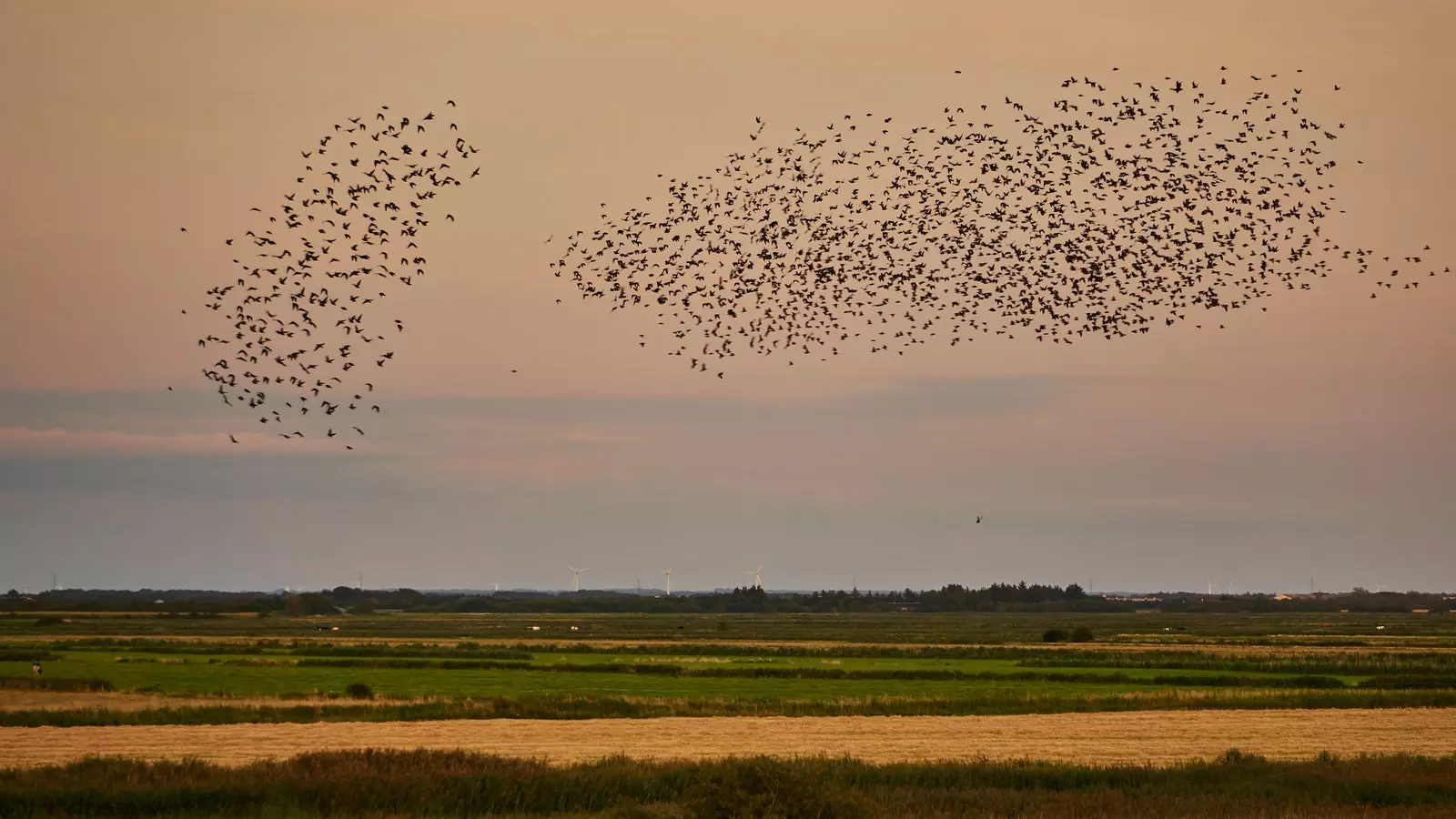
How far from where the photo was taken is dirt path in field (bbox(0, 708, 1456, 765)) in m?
37.6

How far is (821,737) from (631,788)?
48.1ft

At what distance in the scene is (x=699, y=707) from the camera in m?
52.6

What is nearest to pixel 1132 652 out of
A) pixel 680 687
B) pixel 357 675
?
pixel 680 687

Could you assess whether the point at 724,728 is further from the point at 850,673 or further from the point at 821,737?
the point at 850,673

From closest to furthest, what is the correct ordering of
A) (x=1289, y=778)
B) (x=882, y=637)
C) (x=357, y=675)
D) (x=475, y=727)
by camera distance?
(x=1289, y=778) < (x=475, y=727) < (x=357, y=675) < (x=882, y=637)

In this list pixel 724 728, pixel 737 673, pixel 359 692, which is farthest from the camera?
pixel 737 673

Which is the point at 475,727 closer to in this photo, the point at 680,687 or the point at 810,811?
the point at 680,687

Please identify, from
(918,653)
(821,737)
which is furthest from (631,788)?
(918,653)

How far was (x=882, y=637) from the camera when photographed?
13938cm

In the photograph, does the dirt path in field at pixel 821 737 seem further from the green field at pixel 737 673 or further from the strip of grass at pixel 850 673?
the strip of grass at pixel 850 673

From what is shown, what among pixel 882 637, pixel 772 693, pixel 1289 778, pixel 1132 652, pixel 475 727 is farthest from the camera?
pixel 882 637

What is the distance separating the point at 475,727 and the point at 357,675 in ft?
91.9

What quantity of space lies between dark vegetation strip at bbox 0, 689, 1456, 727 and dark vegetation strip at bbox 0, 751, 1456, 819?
680 inches

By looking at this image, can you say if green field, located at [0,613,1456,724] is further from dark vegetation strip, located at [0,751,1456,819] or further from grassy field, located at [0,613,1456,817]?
dark vegetation strip, located at [0,751,1456,819]
